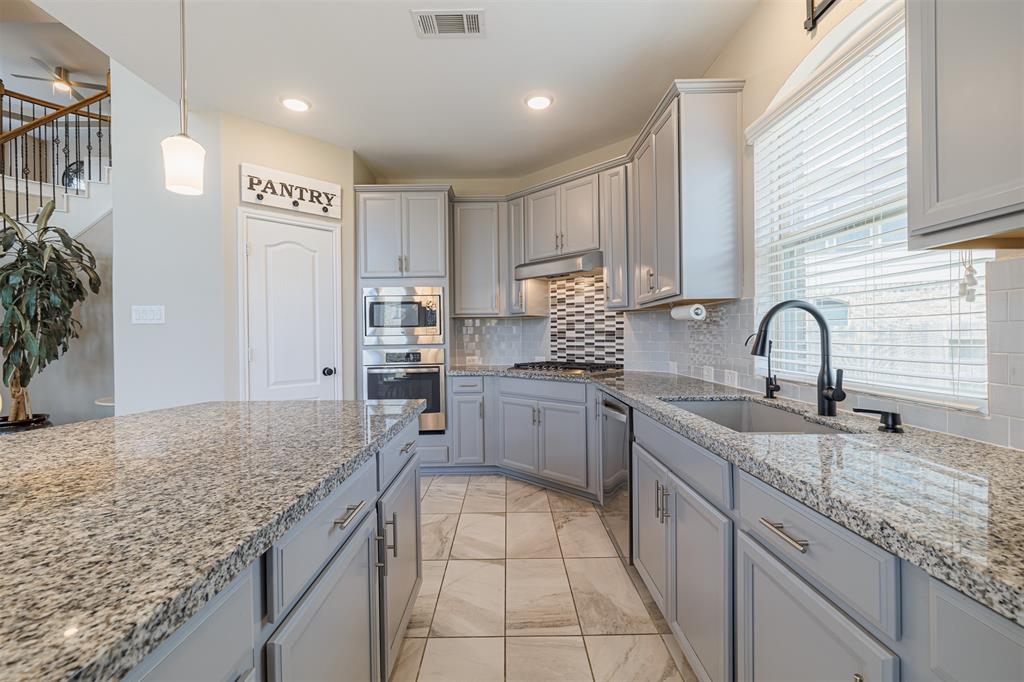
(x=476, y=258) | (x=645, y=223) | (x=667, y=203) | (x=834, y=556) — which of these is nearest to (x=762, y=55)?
(x=667, y=203)

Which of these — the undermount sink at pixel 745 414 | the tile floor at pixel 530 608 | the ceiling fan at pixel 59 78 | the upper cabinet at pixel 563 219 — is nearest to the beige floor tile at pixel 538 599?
the tile floor at pixel 530 608

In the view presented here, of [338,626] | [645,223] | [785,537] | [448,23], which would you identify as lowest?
[338,626]

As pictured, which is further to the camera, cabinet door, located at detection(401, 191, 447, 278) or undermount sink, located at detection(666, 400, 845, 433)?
cabinet door, located at detection(401, 191, 447, 278)

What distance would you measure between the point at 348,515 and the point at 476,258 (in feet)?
9.84

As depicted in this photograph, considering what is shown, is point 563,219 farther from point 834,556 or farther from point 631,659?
point 834,556

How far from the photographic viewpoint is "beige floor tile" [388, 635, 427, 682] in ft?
4.76

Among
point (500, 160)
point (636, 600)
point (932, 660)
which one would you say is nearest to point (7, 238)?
point (500, 160)

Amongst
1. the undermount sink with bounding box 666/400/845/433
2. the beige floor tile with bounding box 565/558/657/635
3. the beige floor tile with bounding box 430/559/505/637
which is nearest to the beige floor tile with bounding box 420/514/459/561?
the beige floor tile with bounding box 430/559/505/637

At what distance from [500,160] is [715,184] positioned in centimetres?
215

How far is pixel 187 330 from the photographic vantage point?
286 cm

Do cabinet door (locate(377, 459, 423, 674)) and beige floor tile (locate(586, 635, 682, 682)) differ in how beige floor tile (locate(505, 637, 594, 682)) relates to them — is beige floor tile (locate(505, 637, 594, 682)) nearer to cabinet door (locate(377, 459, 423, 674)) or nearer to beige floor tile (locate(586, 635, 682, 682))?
beige floor tile (locate(586, 635, 682, 682))

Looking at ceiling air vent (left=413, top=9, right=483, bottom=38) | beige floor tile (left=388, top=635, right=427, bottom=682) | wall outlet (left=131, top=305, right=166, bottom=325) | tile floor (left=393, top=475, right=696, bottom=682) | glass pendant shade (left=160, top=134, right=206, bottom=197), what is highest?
ceiling air vent (left=413, top=9, right=483, bottom=38)

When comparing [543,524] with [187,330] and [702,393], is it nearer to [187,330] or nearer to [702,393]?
[702,393]

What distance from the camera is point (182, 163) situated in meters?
1.50
